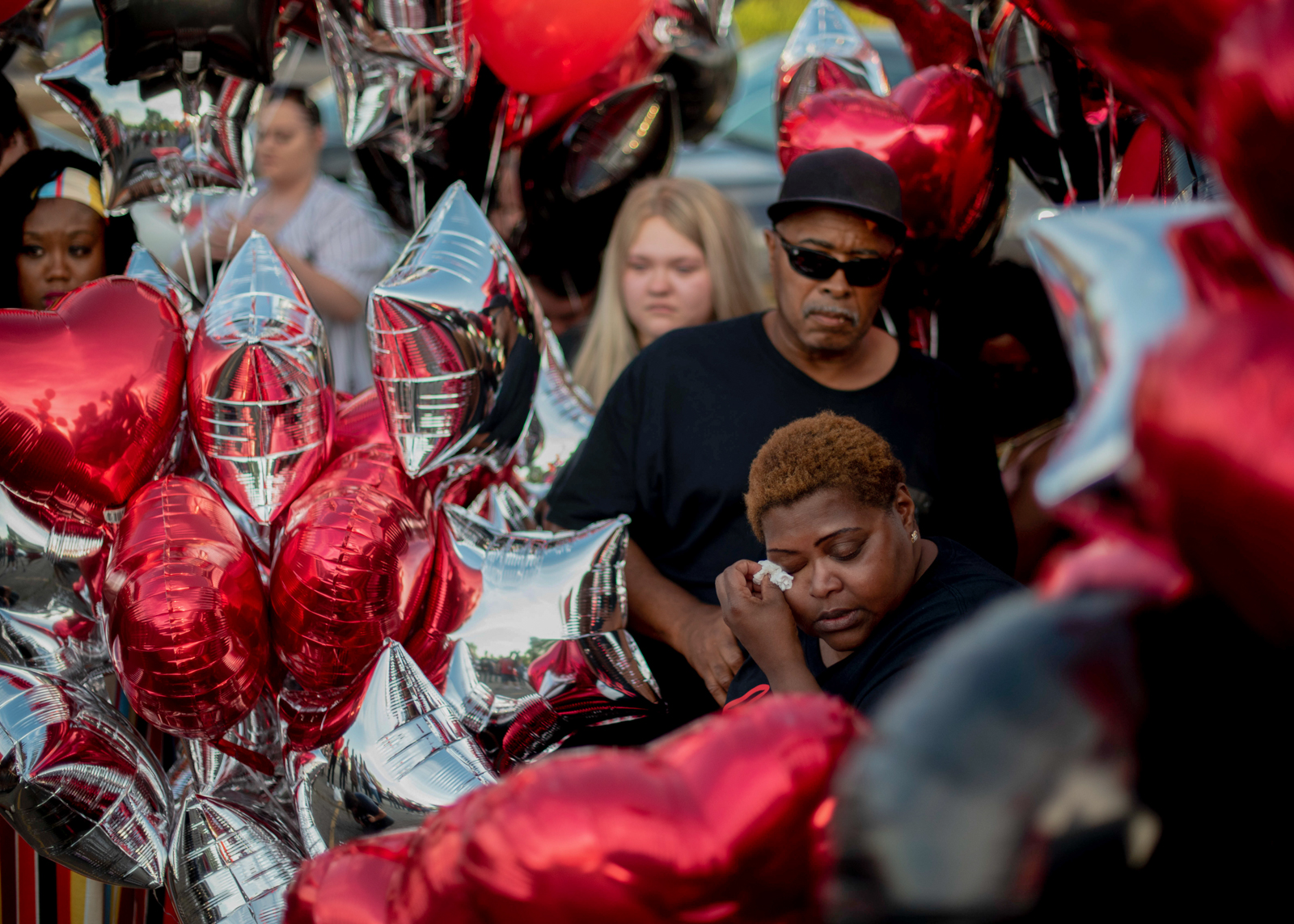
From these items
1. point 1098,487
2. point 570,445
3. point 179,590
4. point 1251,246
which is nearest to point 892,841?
point 1098,487

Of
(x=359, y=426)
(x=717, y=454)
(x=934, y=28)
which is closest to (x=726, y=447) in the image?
(x=717, y=454)

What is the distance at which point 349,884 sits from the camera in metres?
1.03

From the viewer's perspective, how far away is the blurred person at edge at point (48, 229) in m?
2.16

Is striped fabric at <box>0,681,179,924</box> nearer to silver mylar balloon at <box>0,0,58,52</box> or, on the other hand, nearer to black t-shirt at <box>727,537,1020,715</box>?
black t-shirt at <box>727,537,1020,715</box>

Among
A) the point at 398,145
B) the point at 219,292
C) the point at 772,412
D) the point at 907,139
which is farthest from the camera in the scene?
the point at 398,145

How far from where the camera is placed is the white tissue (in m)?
1.45

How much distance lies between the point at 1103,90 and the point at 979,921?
1786 millimetres

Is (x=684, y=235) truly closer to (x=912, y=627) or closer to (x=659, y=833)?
(x=912, y=627)

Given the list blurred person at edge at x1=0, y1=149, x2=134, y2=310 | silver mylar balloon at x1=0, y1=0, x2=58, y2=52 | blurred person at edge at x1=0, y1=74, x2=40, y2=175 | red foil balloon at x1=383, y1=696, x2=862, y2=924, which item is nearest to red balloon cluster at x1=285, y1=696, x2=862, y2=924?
red foil balloon at x1=383, y1=696, x2=862, y2=924

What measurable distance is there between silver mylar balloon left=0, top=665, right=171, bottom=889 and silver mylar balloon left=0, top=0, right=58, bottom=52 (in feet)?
4.69

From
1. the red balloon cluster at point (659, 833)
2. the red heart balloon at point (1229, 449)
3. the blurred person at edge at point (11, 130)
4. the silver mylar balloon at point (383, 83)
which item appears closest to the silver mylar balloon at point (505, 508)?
the silver mylar balloon at point (383, 83)

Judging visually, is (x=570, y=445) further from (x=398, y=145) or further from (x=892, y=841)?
(x=892, y=841)

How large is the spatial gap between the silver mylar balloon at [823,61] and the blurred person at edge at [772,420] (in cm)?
57

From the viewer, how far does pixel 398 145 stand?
2.38 m
